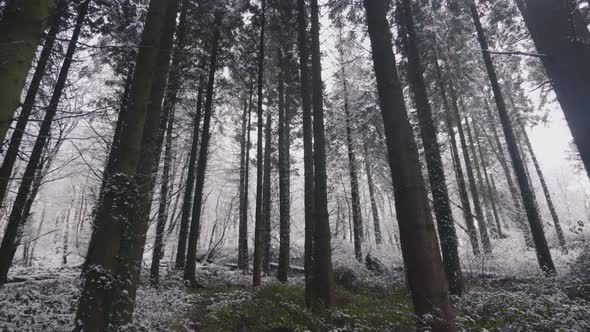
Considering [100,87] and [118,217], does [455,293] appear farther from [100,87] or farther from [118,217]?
[100,87]

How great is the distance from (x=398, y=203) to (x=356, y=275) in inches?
399

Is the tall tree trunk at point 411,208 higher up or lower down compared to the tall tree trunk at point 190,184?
lower down

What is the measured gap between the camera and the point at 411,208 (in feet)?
10.2

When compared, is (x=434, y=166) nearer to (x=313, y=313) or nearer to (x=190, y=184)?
(x=313, y=313)

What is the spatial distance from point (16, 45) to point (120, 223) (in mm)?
3094

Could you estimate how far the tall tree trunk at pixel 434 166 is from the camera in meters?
8.55

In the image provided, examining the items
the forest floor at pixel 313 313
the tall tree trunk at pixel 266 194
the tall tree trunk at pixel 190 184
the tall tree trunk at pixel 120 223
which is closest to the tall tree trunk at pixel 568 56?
the forest floor at pixel 313 313

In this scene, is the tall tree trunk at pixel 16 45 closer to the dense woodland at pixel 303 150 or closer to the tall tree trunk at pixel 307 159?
the dense woodland at pixel 303 150

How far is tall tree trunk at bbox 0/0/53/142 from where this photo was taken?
211 cm

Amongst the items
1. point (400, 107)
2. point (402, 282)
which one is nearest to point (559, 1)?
point (400, 107)

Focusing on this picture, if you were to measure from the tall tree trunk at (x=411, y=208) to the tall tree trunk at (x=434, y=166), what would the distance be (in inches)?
252

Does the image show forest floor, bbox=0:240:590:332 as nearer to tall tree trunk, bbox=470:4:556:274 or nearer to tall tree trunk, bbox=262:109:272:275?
tall tree trunk, bbox=470:4:556:274

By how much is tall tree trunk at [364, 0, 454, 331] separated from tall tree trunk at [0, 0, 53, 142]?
10.8 feet

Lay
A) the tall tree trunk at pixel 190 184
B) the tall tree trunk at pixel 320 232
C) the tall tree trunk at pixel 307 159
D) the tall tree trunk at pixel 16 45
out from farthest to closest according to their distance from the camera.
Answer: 1. the tall tree trunk at pixel 190 184
2. the tall tree trunk at pixel 307 159
3. the tall tree trunk at pixel 320 232
4. the tall tree trunk at pixel 16 45
